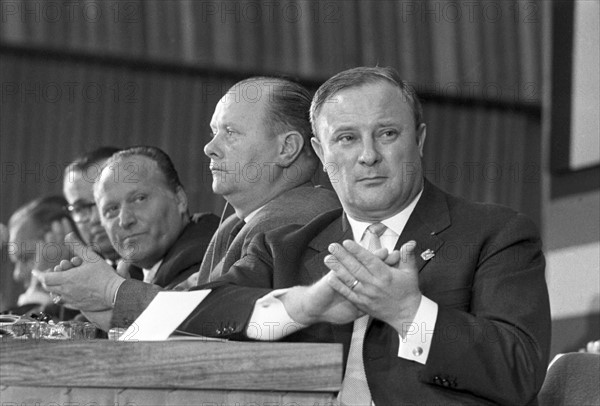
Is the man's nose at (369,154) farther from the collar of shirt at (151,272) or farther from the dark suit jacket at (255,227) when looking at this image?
the collar of shirt at (151,272)

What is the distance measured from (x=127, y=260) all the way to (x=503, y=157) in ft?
12.4

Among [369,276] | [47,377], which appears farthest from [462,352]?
[47,377]

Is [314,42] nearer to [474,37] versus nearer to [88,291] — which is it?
[474,37]

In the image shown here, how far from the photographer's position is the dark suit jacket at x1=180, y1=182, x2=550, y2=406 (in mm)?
1700

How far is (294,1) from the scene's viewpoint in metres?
6.35

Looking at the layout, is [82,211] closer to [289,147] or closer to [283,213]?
[289,147]

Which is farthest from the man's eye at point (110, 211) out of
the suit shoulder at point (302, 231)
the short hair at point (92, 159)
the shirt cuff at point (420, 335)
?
the shirt cuff at point (420, 335)

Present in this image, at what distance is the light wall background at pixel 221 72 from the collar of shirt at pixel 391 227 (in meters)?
4.28

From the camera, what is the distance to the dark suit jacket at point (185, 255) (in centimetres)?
298

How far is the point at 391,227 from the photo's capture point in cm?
205

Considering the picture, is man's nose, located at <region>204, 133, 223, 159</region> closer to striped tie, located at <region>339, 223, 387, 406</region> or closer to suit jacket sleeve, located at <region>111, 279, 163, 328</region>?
suit jacket sleeve, located at <region>111, 279, 163, 328</region>

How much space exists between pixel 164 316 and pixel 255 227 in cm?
68

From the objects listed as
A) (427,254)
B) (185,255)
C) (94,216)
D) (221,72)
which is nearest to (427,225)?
(427,254)

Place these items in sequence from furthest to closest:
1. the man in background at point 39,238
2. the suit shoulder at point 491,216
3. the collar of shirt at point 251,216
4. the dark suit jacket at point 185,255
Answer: the man in background at point 39,238 → the dark suit jacket at point 185,255 → the collar of shirt at point 251,216 → the suit shoulder at point 491,216
